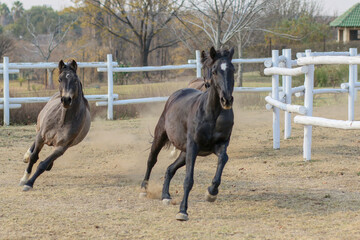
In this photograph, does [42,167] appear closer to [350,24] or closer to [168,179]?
[168,179]

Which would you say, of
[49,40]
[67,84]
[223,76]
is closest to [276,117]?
[67,84]

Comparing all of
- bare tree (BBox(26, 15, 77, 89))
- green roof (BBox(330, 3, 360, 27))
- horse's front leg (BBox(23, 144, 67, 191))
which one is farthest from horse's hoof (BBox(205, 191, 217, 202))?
green roof (BBox(330, 3, 360, 27))

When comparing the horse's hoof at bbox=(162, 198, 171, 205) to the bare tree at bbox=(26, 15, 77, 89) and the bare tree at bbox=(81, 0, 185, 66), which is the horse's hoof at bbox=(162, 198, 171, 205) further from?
the bare tree at bbox=(81, 0, 185, 66)

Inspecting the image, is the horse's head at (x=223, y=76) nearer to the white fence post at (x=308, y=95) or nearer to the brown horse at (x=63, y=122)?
the brown horse at (x=63, y=122)

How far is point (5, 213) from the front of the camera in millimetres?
6000

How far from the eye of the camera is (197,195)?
6.85 m

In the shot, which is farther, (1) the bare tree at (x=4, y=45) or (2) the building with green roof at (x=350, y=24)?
(2) the building with green roof at (x=350, y=24)

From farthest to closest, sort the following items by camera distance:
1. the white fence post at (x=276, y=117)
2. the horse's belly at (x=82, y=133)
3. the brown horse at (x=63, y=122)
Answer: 1. the white fence post at (x=276, y=117)
2. the horse's belly at (x=82, y=133)
3. the brown horse at (x=63, y=122)

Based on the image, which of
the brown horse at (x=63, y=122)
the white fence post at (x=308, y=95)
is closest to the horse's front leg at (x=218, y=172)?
the brown horse at (x=63, y=122)

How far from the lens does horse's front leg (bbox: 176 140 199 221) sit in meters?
5.67

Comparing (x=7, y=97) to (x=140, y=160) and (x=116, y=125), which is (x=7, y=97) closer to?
(x=116, y=125)

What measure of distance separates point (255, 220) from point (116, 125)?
29.2 feet

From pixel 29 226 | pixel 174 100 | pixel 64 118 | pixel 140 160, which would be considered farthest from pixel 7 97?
pixel 29 226

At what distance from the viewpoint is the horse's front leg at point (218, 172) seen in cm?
579
